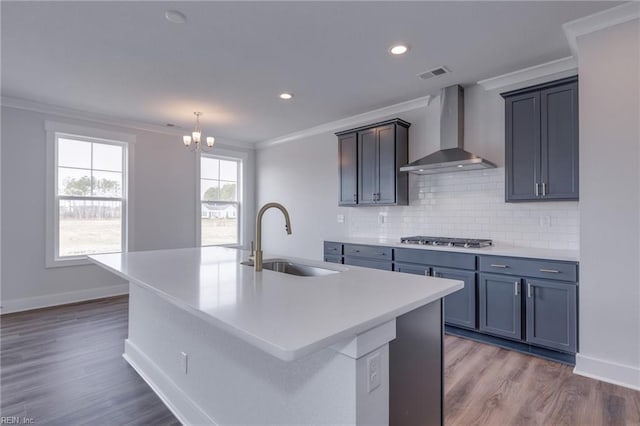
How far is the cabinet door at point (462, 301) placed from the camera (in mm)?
3133

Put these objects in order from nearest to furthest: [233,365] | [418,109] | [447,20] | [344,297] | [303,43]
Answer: [344,297] < [233,365] < [447,20] < [303,43] < [418,109]

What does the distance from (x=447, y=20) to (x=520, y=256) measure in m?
1.99

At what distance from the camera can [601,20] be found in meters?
2.38

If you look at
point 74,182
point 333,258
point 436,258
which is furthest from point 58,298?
point 436,258

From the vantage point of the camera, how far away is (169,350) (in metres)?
2.18

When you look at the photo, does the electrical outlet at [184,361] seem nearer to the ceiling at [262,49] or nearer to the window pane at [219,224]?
the ceiling at [262,49]

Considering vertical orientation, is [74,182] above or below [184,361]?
above

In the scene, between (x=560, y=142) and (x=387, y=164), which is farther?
(x=387, y=164)

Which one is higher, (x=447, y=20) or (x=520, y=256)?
(x=447, y=20)

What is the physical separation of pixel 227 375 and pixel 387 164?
315 cm

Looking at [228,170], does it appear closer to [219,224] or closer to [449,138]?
[219,224]

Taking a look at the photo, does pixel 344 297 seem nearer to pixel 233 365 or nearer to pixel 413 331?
pixel 413 331

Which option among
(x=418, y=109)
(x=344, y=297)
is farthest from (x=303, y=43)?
(x=344, y=297)

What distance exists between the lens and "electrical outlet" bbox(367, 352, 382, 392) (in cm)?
108
